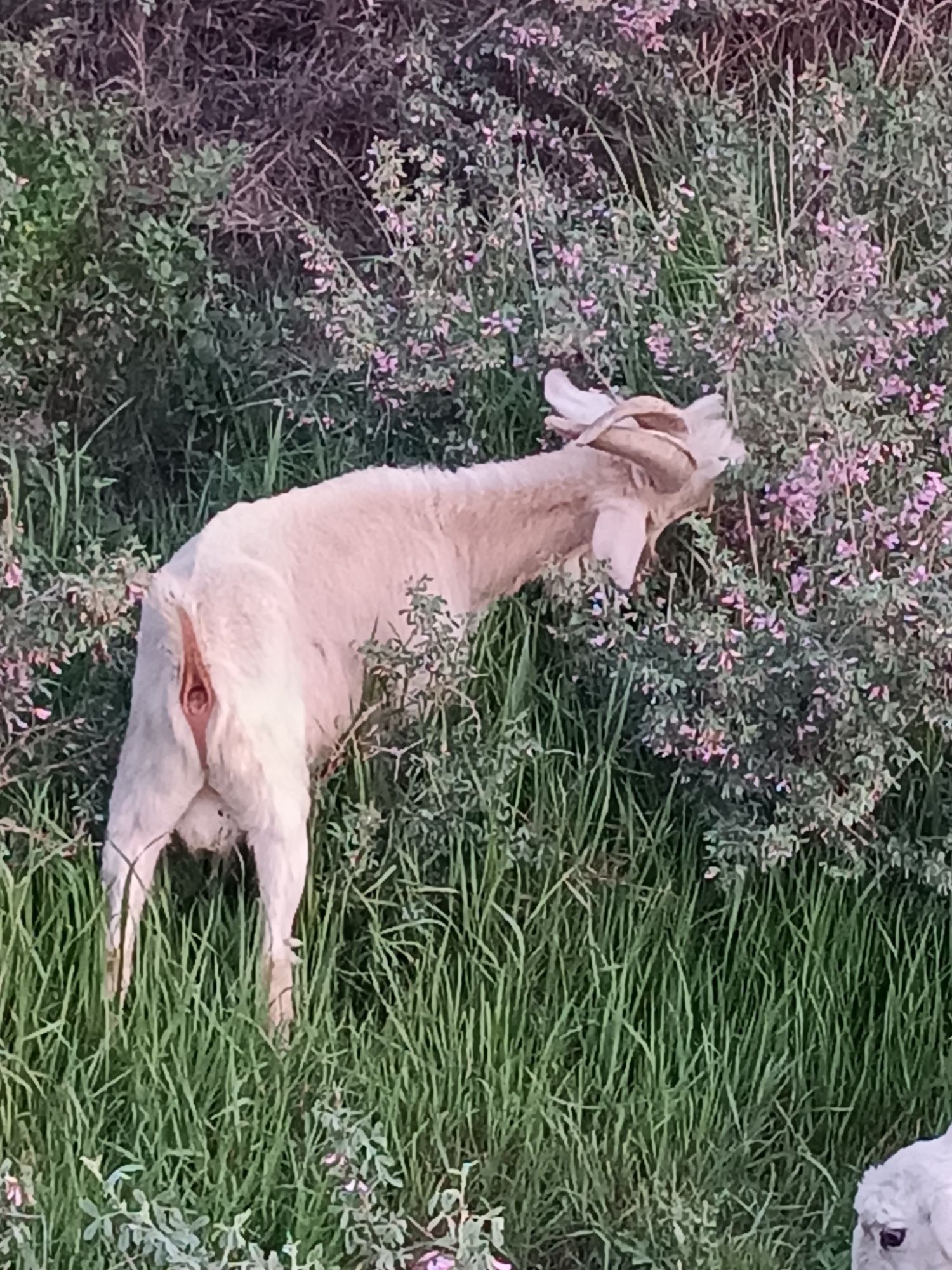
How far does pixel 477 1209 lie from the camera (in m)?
1.81

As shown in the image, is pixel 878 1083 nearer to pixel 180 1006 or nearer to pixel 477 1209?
pixel 477 1209

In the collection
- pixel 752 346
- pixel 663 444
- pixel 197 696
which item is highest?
pixel 752 346

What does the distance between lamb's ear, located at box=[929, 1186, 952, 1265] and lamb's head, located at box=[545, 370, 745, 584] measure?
942 millimetres

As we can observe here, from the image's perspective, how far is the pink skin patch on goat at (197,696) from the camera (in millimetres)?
1857

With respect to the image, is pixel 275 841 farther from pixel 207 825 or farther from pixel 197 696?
pixel 197 696

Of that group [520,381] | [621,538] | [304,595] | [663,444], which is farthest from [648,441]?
[304,595]

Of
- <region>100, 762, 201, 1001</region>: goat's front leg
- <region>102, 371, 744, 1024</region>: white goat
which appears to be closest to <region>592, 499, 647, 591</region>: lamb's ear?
<region>102, 371, 744, 1024</region>: white goat

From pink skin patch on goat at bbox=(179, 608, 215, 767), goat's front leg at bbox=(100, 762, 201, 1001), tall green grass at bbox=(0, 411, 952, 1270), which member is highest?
pink skin patch on goat at bbox=(179, 608, 215, 767)

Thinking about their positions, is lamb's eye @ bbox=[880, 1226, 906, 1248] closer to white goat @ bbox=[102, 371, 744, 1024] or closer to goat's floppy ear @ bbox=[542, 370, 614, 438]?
white goat @ bbox=[102, 371, 744, 1024]

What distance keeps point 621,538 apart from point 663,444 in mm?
134

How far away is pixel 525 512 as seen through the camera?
2320mm

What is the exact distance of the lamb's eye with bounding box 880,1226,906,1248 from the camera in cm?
163

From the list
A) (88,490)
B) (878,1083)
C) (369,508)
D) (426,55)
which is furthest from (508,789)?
(426,55)

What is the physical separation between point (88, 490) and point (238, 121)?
0.64 metres
